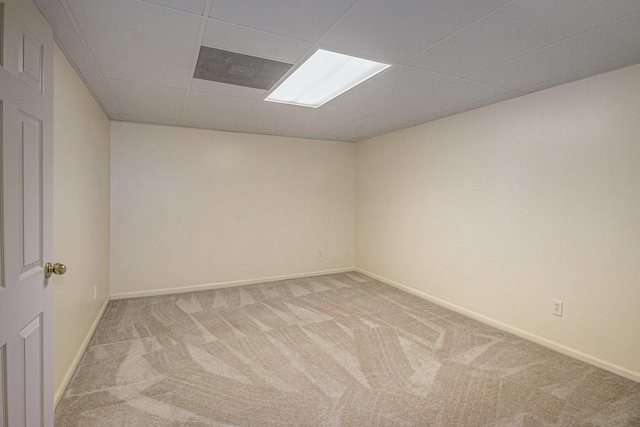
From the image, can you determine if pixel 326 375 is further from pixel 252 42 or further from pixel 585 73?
pixel 585 73

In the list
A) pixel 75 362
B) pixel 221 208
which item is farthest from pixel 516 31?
pixel 221 208

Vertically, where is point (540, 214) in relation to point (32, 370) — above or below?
above

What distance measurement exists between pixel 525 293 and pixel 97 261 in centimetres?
416

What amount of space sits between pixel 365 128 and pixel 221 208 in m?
2.29

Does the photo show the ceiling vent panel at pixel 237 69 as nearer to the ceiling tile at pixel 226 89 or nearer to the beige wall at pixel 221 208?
the ceiling tile at pixel 226 89

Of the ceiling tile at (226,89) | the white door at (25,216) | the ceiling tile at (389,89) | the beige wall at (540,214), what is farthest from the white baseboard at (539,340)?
the white door at (25,216)

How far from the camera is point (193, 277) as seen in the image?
4.45 metres

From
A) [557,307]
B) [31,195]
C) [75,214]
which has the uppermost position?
[31,195]

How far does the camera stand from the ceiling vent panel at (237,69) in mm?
2176

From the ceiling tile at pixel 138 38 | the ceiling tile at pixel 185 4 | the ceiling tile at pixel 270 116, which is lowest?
the ceiling tile at pixel 185 4

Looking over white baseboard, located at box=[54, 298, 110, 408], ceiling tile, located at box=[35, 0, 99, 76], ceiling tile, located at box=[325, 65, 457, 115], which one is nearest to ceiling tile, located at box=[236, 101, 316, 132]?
ceiling tile, located at box=[325, 65, 457, 115]

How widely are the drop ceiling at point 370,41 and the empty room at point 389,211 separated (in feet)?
0.06

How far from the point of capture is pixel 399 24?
1752mm

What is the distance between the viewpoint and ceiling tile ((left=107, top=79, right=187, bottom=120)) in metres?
2.75
